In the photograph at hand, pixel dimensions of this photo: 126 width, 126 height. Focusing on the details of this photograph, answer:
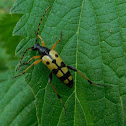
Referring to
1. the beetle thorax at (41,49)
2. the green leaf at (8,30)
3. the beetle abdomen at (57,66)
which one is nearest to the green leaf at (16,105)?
the green leaf at (8,30)

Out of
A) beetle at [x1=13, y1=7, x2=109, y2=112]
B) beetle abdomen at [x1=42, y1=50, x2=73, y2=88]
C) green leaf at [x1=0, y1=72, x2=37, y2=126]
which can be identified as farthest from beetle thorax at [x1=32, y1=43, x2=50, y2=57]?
green leaf at [x1=0, y1=72, x2=37, y2=126]

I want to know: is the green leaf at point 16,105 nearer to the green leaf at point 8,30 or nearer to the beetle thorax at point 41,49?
the green leaf at point 8,30

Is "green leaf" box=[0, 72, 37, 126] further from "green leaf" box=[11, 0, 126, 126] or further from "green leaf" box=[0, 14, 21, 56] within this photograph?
"green leaf" box=[11, 0, 126, 126]

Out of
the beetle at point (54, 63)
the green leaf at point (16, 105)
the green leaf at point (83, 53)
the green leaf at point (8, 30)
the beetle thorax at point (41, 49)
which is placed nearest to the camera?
the green leaf at point (83, 53)

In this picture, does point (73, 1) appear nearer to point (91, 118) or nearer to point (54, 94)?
point (54, 94)

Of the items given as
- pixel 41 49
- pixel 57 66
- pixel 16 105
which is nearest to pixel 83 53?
pixel 57 66

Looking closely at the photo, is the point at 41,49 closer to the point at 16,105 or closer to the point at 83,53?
the point at 83,53

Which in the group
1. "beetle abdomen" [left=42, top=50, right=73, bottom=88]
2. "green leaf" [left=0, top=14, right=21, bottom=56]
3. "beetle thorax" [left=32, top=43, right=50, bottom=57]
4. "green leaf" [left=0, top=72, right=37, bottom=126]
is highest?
"green leaf" [left=0, top=14, right=21, bottom=56]
